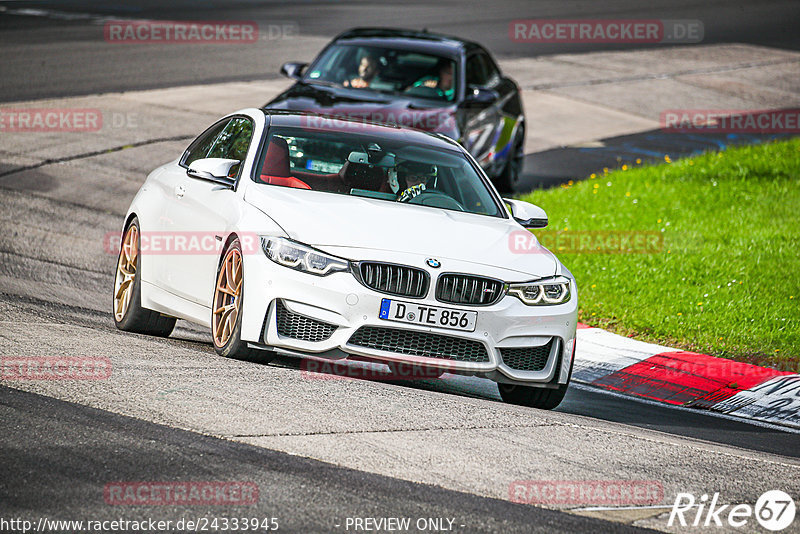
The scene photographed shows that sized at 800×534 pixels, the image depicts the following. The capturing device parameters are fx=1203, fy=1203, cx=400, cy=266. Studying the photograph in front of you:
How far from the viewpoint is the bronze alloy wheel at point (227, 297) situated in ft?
22.9

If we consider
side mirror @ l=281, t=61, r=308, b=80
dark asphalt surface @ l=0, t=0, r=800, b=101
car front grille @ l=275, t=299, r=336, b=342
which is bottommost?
dark asphalt surface @ l=0, t=0, r=800, b=101

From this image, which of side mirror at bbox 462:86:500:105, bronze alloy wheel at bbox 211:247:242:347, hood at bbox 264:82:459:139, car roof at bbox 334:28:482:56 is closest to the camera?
bronze alloy wheel at bbox 211:247:242:347

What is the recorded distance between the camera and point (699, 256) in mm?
12133

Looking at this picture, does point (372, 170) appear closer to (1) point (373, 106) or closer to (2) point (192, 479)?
(2) point (192, 479)

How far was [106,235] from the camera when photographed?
11914 mm

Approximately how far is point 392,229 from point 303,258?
615 mm

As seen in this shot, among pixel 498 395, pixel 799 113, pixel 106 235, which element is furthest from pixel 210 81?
pixel 498 395

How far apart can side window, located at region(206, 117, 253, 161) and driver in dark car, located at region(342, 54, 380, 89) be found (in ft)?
17.4

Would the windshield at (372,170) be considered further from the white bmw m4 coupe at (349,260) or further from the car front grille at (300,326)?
the car front grille at (300,326)

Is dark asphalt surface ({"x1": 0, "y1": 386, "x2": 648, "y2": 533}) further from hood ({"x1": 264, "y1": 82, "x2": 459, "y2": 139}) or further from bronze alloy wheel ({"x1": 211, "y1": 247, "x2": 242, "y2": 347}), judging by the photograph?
A: hood ({"x1": 264, "y1": 82, "x2": 459, "y2": 139})

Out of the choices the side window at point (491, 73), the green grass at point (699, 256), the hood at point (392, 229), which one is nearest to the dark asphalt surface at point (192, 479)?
the hood at point (392, 229)

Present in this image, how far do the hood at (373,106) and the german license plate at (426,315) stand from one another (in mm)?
6001

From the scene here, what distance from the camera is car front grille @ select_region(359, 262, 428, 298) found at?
22.1 ft

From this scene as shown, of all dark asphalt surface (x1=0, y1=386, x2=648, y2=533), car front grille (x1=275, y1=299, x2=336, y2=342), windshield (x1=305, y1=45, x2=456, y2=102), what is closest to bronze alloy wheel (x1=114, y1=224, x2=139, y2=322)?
car front grille (x1=275, y1=299, x2=336, y2=342)
